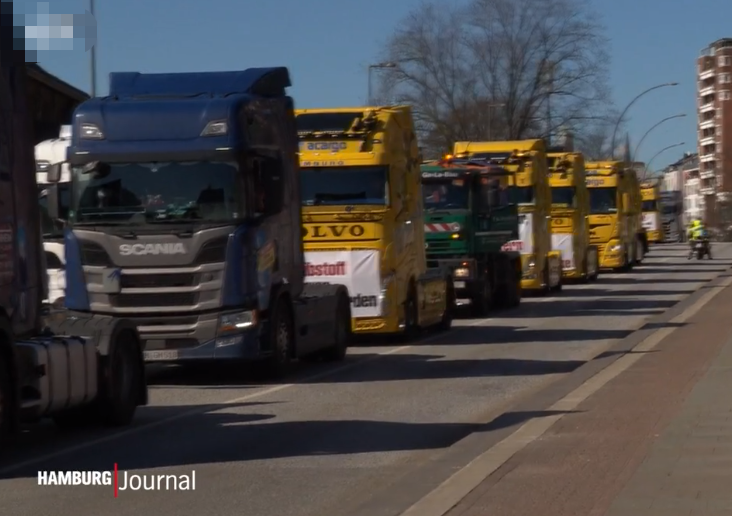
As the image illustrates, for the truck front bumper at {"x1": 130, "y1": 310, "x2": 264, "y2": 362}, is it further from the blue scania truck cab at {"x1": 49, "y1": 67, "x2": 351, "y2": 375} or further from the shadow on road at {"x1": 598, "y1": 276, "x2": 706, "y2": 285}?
the shadow on road at {"x1": 598, "y1": 276, "x2": 706, "y2": 285}

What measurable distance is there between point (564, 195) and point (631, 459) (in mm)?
30033

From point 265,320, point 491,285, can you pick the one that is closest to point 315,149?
point 265,320

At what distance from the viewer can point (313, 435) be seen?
1156cm

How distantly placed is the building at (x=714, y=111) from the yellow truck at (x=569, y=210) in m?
98.4

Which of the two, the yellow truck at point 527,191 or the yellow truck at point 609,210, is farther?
the yellow truck at point 609,210

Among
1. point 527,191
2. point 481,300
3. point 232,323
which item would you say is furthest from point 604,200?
point 232,323

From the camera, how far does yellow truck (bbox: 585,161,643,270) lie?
4566cm

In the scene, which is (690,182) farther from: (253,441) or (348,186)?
(253,441)

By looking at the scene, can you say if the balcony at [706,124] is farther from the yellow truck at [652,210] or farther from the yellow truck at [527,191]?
the yellow truck at [527,191]

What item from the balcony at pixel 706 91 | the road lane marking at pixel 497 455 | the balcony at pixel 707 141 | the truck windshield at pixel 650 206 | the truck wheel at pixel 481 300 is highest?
the balcony at pixel 706 91

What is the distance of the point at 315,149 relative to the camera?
2017cm

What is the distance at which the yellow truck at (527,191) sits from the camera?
105 feet

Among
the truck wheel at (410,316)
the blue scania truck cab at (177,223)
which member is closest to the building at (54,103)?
the truck wheel at (410,316)

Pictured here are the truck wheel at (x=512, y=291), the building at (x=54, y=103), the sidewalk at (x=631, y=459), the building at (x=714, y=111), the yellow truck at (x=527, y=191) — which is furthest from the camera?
the building at (x=714, y=111)
